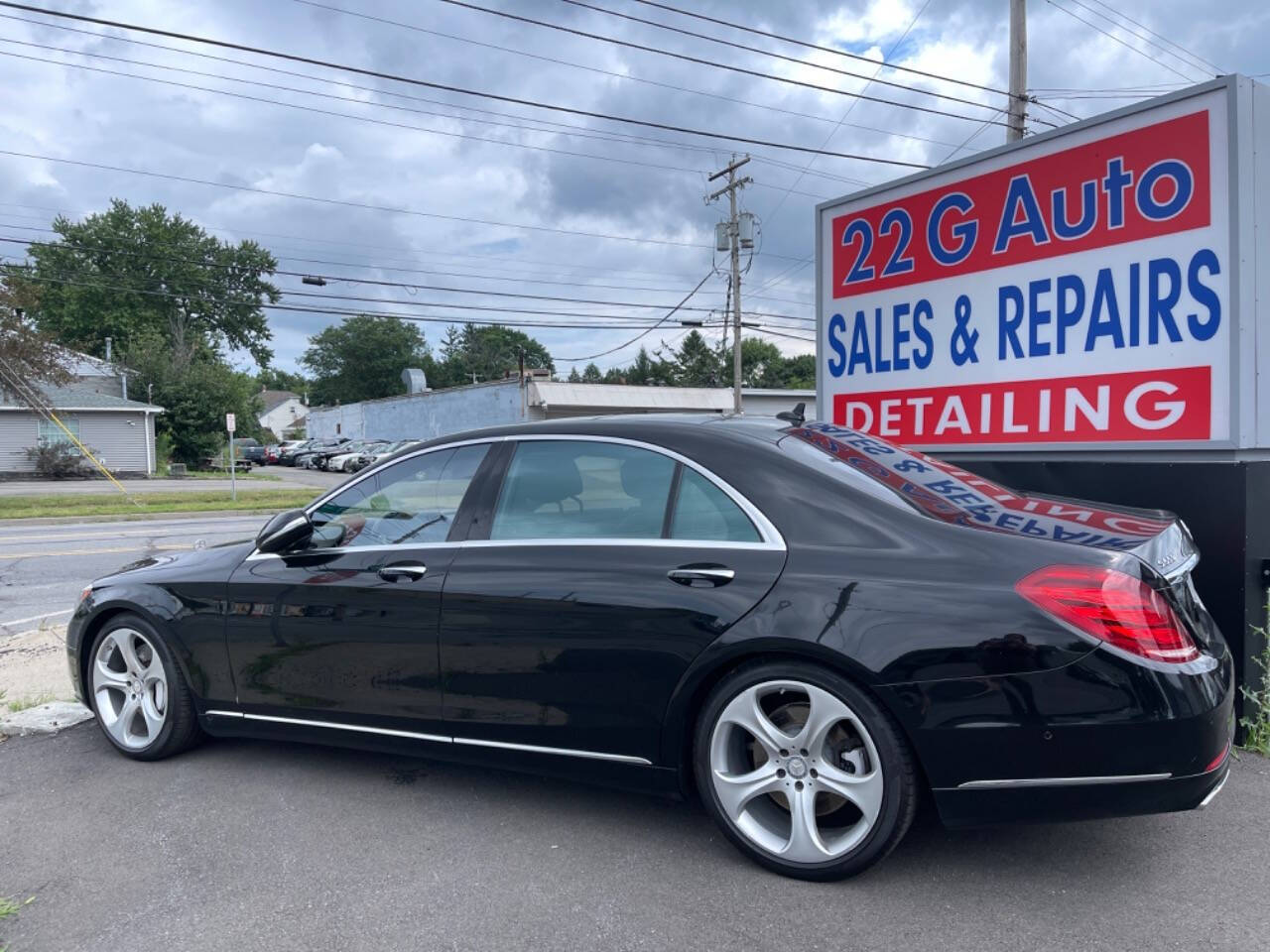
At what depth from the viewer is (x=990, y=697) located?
8.76ft

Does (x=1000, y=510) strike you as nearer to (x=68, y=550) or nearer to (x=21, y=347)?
(x=68, y=550)

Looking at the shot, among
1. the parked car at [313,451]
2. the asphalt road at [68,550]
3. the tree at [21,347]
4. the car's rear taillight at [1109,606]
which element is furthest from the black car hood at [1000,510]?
the parked car at [313,451]

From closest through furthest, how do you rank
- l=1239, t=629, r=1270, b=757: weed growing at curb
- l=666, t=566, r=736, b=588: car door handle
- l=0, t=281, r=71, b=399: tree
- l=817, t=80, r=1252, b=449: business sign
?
l=666, t=566, r=736, b=588: car door handle < l=1239, t=629, r=1270, b=757: weed growing at curb < l=817, t=80, r=1252, b=449: business sign < l=0, t=281, r=71, b=399: tree

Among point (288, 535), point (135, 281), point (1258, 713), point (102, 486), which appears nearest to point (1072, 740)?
point (1258, 713)

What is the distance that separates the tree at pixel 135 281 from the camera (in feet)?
206

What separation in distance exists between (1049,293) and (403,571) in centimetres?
388

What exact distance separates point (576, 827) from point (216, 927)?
48.9 inches

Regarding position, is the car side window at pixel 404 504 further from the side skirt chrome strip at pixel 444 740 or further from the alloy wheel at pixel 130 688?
the alloy wheel at pixel 130 688

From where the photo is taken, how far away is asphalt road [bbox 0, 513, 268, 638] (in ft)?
28.6

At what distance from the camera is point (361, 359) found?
99.0 meters

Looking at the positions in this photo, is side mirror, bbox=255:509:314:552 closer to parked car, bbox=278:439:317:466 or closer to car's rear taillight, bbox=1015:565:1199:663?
car's rear taillight, bbox=1015:565:1199:663

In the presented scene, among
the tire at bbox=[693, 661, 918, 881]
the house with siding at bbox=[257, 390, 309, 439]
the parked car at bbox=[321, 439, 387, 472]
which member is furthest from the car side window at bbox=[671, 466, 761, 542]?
the house with siding at bbox=[257, 390, 309, 439]

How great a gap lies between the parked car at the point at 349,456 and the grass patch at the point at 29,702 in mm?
38808

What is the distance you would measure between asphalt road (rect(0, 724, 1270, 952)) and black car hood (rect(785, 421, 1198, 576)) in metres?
1.03
